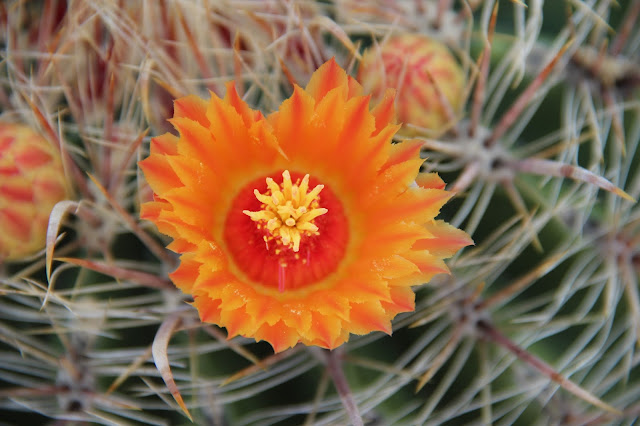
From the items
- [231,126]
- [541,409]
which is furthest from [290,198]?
[541,409]

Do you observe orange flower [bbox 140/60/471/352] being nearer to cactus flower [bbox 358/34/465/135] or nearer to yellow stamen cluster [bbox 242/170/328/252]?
yellow stamen cluster [bbox 242/170/328/252]

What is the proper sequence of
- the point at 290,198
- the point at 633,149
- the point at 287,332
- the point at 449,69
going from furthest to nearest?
the point at 633,149, the point at 449,69, the point at 290,198, the point at 287,332

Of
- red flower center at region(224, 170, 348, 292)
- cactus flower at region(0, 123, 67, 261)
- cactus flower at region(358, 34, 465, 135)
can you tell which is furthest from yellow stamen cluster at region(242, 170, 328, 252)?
cactus flower at region(0, 123, 67, 261)

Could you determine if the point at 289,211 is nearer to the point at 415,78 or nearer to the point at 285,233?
the point at 285,233

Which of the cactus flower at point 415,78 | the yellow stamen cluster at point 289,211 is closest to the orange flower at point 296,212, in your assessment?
the yellow stamen cluster at point 289,211

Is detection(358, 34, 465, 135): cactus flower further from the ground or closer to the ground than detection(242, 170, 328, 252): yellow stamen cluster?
further from the ground

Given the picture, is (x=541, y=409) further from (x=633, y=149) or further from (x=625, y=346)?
(x=633, y=149)

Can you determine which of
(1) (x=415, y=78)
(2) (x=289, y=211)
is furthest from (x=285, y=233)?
(1) (x=415, y=78)
